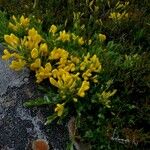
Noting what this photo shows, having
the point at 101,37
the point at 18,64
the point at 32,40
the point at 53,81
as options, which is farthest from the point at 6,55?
the point at 101,37

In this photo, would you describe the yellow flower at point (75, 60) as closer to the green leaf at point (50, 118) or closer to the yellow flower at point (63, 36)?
the yellow flower at point (63, 36)

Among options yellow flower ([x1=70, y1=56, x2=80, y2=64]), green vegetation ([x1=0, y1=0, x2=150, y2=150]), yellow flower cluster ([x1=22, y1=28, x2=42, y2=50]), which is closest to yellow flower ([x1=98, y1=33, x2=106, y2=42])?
green vegetation ([x1=0, y1=0, x2=150, y2=150])

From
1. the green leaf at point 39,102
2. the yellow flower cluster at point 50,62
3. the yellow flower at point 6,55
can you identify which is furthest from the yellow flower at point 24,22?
the green leaf at point 39,102

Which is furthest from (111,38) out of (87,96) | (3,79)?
(3,79)

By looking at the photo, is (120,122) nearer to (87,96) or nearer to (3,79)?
(87,96)

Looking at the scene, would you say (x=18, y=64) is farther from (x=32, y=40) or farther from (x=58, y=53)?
(x=58, y=53)

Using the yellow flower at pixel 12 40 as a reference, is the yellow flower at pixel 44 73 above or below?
below
